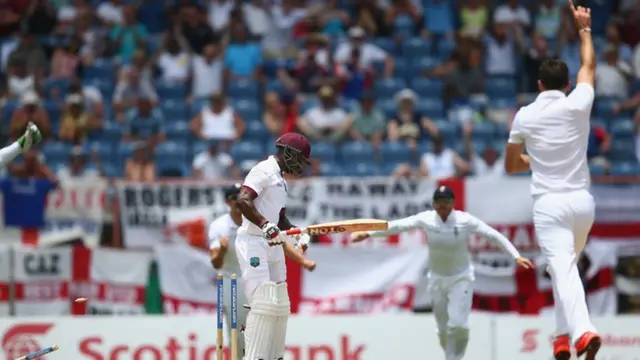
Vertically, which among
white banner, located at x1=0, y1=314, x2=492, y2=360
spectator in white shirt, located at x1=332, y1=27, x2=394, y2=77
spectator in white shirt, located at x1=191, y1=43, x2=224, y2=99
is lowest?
white banner, located at x1=0, y1=314, x2=492, y2=360

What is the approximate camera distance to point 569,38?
18906mm

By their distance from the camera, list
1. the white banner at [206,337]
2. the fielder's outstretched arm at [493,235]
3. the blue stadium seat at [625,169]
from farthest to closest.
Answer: the blue stadium seat at [625,169]
the white banner at [206,337]
the fielder's outstretched arm at [493,235]

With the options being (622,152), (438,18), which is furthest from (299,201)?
(438,18)

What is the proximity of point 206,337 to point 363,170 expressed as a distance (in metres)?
4.50

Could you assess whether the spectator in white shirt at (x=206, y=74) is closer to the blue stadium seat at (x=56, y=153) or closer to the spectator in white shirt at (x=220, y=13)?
the spectator in white shirt at (x=220, y=13)

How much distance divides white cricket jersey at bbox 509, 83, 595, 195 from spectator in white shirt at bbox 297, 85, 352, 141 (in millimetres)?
8499

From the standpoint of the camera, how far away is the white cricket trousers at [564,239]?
815 cm

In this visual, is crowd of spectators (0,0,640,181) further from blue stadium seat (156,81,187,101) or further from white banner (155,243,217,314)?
white banner (155,243,217,314)

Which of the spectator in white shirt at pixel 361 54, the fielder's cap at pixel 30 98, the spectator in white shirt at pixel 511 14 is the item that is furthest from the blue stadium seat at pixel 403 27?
the fielder's cap at pixel 30 98

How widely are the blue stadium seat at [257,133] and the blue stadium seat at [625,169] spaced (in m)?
5.00

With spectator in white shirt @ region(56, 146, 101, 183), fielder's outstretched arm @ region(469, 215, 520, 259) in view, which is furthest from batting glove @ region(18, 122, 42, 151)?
spectator in white shirt @ region(56, 146, 101, 183)

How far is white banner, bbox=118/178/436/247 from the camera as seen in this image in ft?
48.8

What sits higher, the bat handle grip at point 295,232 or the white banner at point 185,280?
the bat handle grip at point 295,232

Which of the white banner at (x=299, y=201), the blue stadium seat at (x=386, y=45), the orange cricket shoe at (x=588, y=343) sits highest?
the blue stadium seat at (x=386, y=45)
